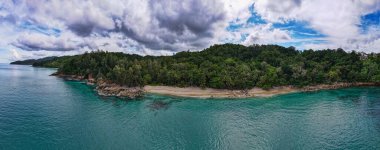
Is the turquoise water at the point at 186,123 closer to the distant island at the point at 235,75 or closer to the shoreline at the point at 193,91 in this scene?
the shoreline at the point at 193,91

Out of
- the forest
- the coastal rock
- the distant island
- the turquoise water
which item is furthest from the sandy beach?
the turquoise water

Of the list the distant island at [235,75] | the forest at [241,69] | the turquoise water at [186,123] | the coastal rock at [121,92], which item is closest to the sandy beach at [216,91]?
the distant island at [235,75]

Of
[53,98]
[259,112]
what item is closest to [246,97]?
[259,112]

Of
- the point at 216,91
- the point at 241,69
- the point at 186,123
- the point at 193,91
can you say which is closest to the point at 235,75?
the point at 241,69

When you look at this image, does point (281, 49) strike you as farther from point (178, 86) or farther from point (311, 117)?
point (311, 117)

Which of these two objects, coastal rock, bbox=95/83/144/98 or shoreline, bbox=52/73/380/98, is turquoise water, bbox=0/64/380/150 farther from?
→ coastal rock, bbox=95/83/144/98
